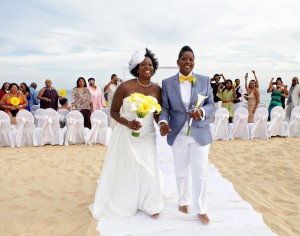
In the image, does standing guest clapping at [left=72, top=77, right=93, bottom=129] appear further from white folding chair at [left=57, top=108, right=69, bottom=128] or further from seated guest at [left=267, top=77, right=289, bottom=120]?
seated guest at [left=267, top=77, right=289, bottom=120]

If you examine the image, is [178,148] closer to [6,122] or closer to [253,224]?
[253,224]

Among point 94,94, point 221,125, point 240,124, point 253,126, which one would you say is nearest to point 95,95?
point 94,94

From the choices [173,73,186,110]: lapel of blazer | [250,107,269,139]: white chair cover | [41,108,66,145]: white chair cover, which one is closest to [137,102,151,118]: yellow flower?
[173,73,186,110]: lapel of blazer

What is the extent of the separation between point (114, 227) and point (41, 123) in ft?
20.6

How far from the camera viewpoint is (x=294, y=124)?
Answer: 33.0 feet

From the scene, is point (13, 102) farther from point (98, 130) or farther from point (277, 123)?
point (277, 123)

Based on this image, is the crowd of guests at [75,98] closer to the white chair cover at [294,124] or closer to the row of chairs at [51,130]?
the row of chairs at [51,130]

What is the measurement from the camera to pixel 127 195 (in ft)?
11.8

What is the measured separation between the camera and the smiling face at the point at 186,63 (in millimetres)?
3320

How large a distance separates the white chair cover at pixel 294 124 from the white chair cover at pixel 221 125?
89.1 inches

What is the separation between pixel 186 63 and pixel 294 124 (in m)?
8.05

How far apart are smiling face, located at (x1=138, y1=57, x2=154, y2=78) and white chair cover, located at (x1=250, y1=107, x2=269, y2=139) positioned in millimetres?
6985

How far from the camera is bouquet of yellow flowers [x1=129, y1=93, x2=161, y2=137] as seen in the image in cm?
314

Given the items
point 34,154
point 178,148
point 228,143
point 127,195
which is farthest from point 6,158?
point 228,143
